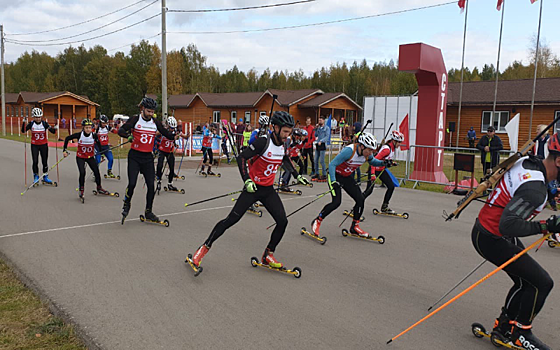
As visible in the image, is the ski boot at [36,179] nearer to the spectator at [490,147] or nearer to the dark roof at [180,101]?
the spectator at [490,147]

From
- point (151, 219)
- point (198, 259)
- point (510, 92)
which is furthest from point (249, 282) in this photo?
point (510, 92)

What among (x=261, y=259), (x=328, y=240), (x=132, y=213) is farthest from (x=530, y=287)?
(x=132, y=213)

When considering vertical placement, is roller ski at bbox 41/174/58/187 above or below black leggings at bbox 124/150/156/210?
below

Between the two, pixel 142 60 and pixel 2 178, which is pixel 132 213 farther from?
pixel 142 60

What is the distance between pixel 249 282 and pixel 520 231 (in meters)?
3.34

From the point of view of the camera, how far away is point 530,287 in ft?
12.6

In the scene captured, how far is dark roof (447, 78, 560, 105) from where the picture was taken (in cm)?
3024

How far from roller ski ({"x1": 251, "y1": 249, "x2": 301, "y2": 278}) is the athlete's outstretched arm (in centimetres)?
300

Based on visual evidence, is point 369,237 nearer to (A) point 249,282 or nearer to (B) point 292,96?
(A) point 249,282

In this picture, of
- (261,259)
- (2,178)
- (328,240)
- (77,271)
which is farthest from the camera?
(2,178)

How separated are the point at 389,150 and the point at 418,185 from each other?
650 cm

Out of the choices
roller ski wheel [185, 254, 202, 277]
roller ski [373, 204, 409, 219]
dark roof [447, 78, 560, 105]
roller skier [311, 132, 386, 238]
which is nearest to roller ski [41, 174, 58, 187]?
roller ski wheel [185, 254, 202, 277]

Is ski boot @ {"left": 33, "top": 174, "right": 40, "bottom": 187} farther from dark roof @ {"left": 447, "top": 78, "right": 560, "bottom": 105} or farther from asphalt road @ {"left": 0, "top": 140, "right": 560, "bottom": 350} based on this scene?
dark roof @ {"left": 447, "top": 78, "right": 560, "bottom": 105}

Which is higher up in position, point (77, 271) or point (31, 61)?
point (31, 61)
